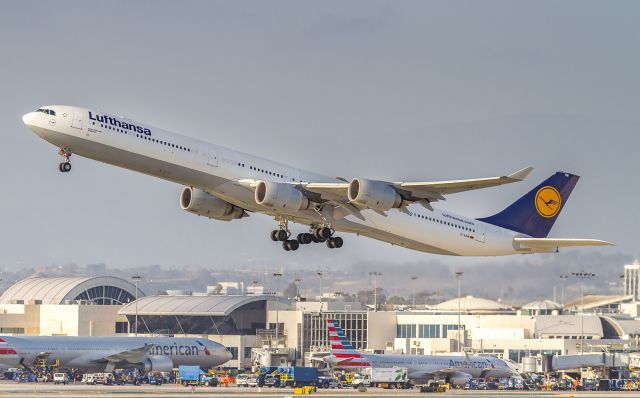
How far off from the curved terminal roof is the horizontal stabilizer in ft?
227

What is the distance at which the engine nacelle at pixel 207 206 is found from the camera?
232 feet

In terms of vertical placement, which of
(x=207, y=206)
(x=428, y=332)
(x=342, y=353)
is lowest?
(x=342, y=353)

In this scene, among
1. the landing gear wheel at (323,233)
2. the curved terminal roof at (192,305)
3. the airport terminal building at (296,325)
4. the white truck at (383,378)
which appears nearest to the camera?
the landing gear wheel at (323,233)

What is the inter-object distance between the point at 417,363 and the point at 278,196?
134 ft

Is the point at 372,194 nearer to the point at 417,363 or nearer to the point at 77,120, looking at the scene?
the point at 77,120

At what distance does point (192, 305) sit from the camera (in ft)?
476

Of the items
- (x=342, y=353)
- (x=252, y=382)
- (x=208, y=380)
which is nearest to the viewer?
(x=252, y=382)

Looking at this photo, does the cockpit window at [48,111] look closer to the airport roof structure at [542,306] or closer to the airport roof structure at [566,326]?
the airport roof structure at [566,326]

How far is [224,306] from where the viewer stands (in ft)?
465

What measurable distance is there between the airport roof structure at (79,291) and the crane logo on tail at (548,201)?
8005cm

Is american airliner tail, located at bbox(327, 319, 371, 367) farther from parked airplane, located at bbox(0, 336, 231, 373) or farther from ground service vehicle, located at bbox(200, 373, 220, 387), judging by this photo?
parked airplane, located at bbox(0, 336, 231, 373)

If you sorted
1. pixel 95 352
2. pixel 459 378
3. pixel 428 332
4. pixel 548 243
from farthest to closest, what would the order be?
1. pixel 428 332
2. pixel 95 352
3. pixel 459 378
4. pixel 548 243

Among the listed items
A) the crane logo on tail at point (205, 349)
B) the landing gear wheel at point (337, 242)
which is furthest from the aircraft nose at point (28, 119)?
the crane logo on tail at point (205, 349)

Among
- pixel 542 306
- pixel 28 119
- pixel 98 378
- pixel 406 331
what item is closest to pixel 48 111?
pixel 28 119
